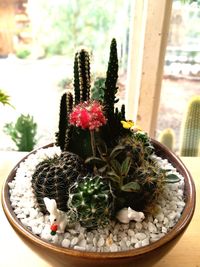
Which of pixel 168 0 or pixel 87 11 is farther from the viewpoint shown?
pixel 87 11


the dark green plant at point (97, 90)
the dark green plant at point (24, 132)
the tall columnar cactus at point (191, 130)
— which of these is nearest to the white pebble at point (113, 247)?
the dark green plant at point (97, 90)

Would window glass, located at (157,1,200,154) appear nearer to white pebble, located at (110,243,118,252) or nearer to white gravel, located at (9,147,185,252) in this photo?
white gravel, located at (9,147,185,252)

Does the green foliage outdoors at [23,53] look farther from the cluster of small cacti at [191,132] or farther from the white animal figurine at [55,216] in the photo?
the white animal figurine at [55,216]

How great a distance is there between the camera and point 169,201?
2.06 feet

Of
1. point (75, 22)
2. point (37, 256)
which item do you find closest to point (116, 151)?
point (37, 256)

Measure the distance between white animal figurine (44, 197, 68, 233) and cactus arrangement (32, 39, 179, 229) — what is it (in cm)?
2

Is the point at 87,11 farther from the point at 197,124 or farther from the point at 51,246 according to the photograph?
the point at 51,246

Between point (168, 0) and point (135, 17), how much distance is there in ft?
0.46

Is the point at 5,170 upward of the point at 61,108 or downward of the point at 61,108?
downward

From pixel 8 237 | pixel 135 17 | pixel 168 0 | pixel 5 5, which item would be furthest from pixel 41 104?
pixel 8 237

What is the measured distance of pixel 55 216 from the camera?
21.3 inches

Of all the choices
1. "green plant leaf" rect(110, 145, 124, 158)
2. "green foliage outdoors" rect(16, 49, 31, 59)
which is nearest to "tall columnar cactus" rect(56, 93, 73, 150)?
"green plant leaf" rect(110, 145, 124, 158)

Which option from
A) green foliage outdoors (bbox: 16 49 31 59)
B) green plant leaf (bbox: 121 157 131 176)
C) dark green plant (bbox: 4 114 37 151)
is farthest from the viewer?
green foliage outdoors (bbox: 16 49 31 59)

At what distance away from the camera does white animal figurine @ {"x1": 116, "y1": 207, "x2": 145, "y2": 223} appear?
0.55 meters
